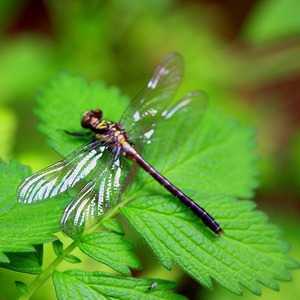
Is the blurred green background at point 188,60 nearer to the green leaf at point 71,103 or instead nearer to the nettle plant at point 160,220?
the green leaf at point 71,103

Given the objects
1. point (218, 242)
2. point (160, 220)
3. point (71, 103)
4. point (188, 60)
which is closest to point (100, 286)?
point (160, 220)

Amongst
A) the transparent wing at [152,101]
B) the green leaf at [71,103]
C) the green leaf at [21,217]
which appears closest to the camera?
the green leaf at [21,217]

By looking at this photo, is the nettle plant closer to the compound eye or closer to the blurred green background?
the compound eye

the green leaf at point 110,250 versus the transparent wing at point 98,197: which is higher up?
the transparent wing at point 98,197

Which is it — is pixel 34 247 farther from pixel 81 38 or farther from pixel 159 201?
pixel 81 38

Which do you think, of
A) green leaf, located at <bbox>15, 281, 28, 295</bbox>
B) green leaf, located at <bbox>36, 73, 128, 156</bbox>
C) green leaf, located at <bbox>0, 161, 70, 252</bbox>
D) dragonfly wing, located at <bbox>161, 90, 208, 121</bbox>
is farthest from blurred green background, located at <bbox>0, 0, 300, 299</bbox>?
green leaf, located at <bbox>15, 281, 28, 295</bbox>

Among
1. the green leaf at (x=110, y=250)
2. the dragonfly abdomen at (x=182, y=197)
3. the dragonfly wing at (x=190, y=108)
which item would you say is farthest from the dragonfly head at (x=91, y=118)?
the green leaf at (x=110, y=250)

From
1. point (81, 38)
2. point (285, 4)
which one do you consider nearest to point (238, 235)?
point (285, 4)
